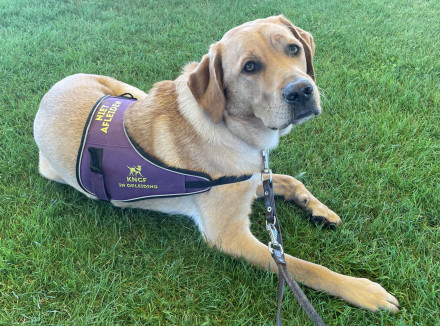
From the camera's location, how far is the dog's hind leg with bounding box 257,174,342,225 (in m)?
2.66

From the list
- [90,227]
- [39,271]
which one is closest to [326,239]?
[90,227]

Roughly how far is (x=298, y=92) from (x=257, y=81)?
313mm

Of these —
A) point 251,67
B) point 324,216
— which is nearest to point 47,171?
point 251,67

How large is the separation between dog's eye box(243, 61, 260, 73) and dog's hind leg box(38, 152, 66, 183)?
212cm

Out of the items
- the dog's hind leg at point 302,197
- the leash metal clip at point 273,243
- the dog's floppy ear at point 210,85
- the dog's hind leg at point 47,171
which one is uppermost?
the dog's floppy ear at point 210,85

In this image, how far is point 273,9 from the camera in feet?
21.5

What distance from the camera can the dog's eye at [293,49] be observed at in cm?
232

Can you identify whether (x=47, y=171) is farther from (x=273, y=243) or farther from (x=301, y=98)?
(x=301, y=98)

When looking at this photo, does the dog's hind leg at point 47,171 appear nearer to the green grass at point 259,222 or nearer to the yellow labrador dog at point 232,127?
the green grass at point 259,222

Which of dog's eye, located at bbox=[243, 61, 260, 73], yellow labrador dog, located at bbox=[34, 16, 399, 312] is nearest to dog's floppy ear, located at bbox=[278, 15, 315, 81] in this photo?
yellow labrador dog, located at bbox=[34, 16, 399, 312]

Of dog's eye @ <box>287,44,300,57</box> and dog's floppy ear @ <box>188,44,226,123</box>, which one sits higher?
dog's eye @ <box>287,44,300,57</box>

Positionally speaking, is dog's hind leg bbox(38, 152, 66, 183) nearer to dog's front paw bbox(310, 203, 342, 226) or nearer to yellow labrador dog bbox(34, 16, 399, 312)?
yellow labrador dog bbox(34, 16, 399, 312)

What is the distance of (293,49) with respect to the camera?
2361mm

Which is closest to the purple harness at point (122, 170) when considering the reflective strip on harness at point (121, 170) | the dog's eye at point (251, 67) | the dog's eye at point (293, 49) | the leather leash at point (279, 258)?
the reflective strip on harness at point (121, 170)
